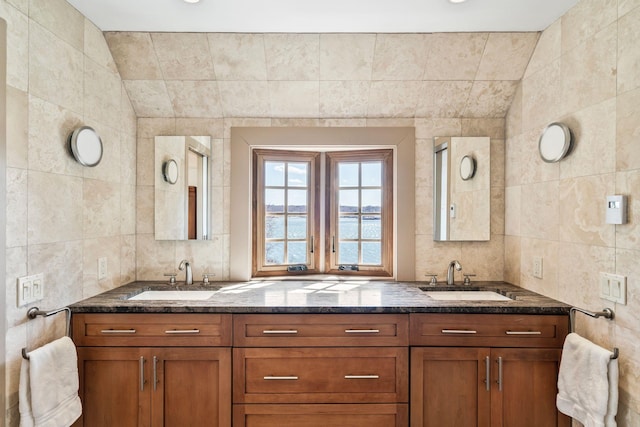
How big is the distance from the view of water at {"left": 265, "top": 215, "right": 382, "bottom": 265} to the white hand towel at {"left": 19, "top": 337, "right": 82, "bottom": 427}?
1297 millimetres

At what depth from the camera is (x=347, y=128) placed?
2412 mm

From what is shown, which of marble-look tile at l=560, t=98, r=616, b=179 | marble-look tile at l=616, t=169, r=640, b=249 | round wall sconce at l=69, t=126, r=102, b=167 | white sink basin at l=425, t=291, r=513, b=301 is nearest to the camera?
marble-look tile at l=616, t=169, r=640, b=249

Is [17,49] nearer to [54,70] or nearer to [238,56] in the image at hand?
[54,70]

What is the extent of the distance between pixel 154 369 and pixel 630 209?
224 centimetres

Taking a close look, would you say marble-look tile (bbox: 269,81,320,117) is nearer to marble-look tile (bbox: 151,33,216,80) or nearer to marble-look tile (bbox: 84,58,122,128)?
marble-look tile (bbox: 151,33,216,80)

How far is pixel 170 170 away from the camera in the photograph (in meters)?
2.40

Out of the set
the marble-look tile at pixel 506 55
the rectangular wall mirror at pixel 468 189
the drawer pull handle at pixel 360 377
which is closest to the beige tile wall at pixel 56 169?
the drawer pull handle at pixel 360 377

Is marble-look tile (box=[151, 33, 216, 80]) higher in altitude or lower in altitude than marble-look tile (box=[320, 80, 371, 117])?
higher

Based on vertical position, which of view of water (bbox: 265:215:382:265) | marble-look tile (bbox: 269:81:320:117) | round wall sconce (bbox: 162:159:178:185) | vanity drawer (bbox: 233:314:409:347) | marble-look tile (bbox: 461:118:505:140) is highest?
marble-look tile (bbox: 269:81:320:117)

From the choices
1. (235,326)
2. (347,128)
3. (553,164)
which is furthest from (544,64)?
(235,326)

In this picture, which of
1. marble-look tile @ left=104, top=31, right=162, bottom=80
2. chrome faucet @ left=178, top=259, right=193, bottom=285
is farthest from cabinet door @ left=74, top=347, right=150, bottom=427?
marble-look tile @ left=104, top=31, right=162, bottom=80

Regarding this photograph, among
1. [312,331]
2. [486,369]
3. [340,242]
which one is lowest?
[486,369]

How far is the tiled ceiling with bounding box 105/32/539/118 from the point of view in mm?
2064

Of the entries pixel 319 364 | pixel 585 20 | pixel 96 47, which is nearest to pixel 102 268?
pixel 96 47
